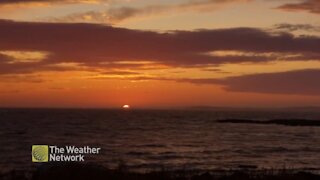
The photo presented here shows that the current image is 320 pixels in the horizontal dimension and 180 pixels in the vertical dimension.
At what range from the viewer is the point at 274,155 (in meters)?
54.0

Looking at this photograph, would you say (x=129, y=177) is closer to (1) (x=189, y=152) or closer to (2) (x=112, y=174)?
(2) (x=112, y=174)

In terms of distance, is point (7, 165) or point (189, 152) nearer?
point (7, 165)

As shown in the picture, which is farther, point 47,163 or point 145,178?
point 47,163

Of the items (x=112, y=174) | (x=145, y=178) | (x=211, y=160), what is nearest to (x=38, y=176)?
(x=112, y=174)

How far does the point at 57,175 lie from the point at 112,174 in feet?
7.77

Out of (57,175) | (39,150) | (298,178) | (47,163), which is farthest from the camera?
(39,150)

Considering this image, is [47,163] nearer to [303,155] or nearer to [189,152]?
[189,152]

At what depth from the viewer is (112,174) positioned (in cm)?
2286

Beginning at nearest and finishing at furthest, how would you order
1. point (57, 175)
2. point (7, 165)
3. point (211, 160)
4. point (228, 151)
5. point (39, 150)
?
point (57, 175) → point (39, 150) → point (7, 165) → point (211, 160) → point (228, 151)

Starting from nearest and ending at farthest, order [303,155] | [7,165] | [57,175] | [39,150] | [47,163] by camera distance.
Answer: [57,175] < [47,163] < [39,150] < [7,165] < [303,155]

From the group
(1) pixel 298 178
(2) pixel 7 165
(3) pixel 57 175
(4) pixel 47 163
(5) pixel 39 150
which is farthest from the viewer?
(2) pixel 7 165

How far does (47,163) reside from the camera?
2961 cm

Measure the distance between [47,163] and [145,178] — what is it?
8.70 meters

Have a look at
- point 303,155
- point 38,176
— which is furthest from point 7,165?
point 303,155
